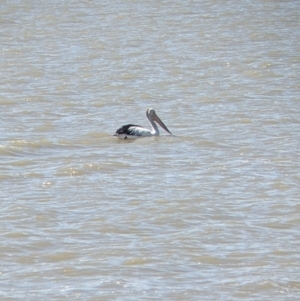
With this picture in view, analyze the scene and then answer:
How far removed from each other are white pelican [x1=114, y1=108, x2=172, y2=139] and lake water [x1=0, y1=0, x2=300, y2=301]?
0.12 metres

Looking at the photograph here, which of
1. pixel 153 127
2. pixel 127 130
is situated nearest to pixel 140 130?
pixel 127 130

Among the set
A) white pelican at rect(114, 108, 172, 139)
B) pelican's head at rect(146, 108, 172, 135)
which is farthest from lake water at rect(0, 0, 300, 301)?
pelican's head at rect(146, 108, 172, 135)

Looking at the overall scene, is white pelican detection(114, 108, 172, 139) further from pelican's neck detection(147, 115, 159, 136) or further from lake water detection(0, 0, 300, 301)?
lake water detection(0, 0, 300, 301)

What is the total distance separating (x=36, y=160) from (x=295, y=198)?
3022mm

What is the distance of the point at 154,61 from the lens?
1797 cm

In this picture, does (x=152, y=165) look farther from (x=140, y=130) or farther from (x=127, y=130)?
(x=140, y=130)

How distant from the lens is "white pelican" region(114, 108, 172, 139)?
→ 1214cm

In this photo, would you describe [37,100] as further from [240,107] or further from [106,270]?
[106,270]

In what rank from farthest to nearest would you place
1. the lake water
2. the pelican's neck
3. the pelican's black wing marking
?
1. the pelican's neck
2. the pelican's black wing marking
3. the lake water

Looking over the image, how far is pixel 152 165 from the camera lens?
1096 cm

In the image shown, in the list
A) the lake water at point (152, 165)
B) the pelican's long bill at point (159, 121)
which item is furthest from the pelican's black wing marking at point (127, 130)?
the pelican's long bill at point (159, 121)

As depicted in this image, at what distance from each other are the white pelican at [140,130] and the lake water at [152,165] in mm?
122

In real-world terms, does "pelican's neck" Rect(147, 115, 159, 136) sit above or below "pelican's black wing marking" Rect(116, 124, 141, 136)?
below

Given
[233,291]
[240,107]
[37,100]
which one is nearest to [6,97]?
[37,100]
